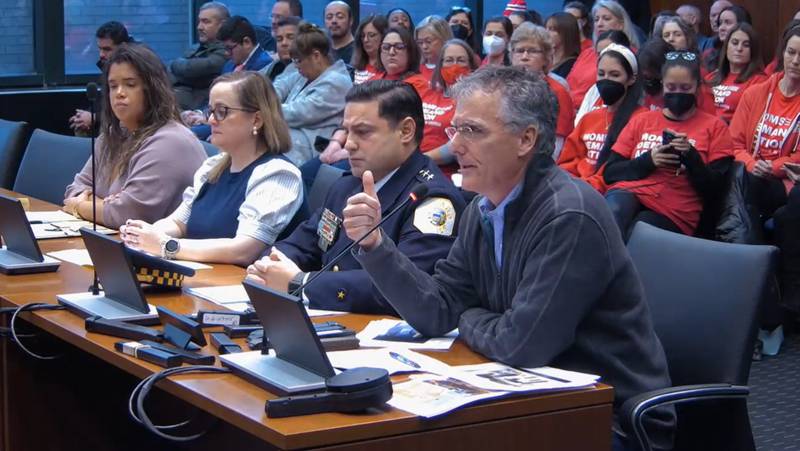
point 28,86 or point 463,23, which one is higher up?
point 463,23

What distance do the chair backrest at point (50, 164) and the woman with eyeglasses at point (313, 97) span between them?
1.43 metres

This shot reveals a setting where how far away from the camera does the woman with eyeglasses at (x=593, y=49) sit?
6309mm

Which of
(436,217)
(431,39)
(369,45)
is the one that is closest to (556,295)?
(436,217)

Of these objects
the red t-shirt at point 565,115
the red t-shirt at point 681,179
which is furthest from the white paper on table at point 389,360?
the red t-shirt at point 565,115

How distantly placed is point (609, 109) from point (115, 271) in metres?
3.09

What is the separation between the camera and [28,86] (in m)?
8.35

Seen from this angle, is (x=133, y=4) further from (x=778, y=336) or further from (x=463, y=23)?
(x=778, y=336)

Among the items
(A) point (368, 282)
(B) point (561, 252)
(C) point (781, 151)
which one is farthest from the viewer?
(C) point (781, 151)

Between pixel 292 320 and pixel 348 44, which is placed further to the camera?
pixel 348 44

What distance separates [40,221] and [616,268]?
2462 millimetres

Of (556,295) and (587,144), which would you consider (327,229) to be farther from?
(587,144)

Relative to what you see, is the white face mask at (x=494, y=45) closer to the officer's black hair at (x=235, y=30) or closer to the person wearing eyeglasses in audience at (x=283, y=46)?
the person wearing eyeglasses in audience at (x=283, y=46)

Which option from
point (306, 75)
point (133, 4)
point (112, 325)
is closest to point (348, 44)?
point (306, 75)

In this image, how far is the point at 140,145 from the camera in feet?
13.4
